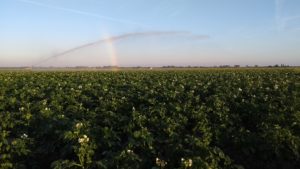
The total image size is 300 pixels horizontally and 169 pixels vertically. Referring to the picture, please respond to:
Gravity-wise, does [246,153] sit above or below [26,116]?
below

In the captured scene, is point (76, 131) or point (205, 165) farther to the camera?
point (76, 131)

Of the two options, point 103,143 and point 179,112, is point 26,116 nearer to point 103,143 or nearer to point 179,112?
point 103,143

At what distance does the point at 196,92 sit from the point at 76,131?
10086mm

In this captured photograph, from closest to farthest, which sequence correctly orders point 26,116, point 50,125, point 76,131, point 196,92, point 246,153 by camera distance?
point 76,131
point 246,153
point 50,125
point 26,116
point 196,92

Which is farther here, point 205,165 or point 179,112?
point 179,112

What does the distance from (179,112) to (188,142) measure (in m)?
3.40

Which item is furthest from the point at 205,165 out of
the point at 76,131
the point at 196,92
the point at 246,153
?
the point at 196,92

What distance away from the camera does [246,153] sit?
9195mm

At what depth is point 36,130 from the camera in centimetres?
1034

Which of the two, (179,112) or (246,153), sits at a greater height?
(179,112)

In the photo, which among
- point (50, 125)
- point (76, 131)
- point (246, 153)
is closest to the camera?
point (76, 131)

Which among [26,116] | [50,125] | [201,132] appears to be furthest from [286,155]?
[26,116]

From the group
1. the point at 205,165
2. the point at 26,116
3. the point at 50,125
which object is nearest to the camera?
the point at 205,165

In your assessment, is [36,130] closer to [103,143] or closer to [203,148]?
[103,143]
